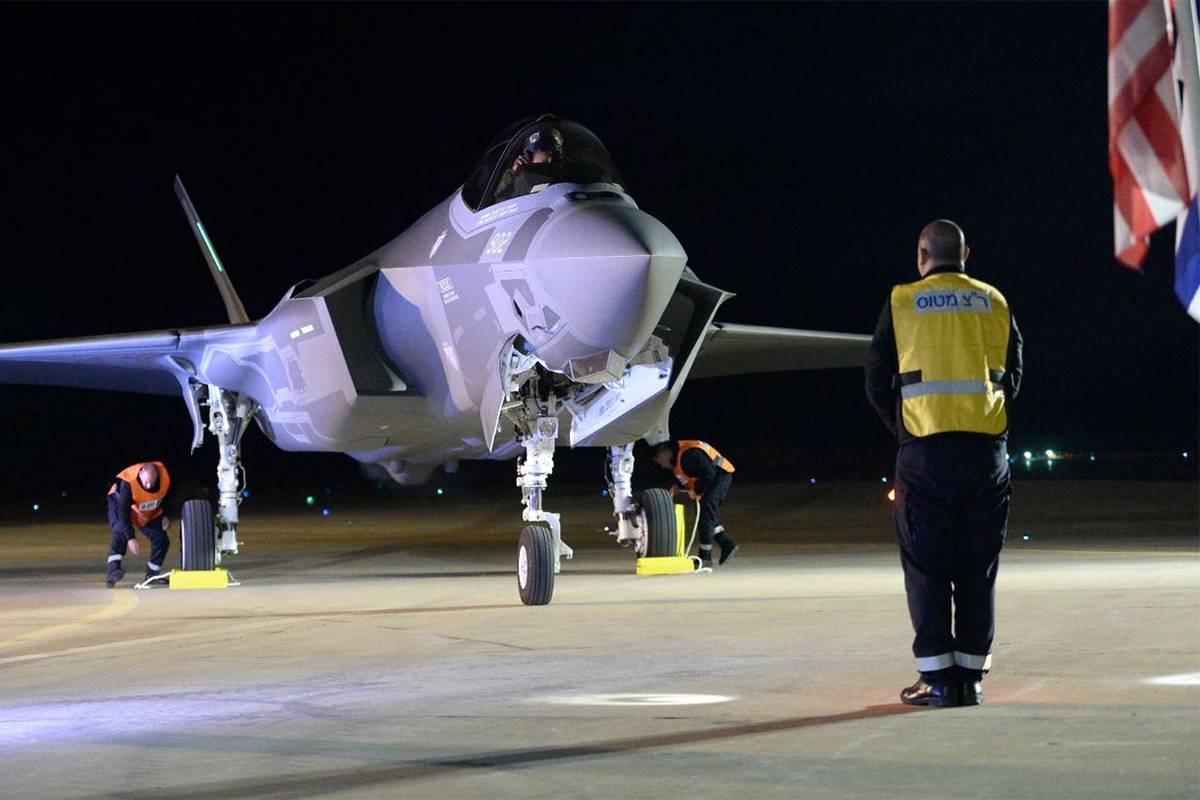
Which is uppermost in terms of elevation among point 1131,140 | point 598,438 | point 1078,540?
point 1131,140

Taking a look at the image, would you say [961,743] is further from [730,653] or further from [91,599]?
[91,599]

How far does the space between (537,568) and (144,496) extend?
19.5 feet

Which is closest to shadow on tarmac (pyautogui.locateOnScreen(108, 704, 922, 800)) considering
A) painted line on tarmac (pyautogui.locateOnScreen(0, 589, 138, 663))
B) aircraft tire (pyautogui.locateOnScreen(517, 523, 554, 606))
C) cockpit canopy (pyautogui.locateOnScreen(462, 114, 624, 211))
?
painted line on tarmac (pyautogui.locateOnScreen(0, 589, 138, 663))

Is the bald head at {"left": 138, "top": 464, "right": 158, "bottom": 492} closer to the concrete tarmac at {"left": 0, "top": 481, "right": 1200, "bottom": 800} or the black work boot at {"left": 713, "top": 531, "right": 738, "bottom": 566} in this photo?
the concrete tarmac at {"left": 0, "top": 481, "right": 1200, "bottom": 800}

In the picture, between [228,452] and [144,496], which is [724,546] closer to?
[228,452]

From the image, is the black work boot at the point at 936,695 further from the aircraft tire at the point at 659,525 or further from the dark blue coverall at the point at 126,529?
the dark blue coverall at the point at 126,529

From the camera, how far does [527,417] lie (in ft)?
42.1

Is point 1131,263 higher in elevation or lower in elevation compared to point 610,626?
higher

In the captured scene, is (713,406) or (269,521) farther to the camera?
(713,406)

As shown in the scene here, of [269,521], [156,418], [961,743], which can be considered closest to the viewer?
[961,743]

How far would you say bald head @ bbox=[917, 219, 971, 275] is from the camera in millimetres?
6930

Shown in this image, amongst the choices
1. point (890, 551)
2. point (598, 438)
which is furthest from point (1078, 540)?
point (598, 438)

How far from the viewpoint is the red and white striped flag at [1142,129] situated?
6590mm

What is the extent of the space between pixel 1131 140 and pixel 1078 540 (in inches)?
516
